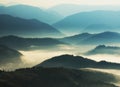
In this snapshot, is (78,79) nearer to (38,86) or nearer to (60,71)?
(60,71)

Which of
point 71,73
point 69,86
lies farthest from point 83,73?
point 69,86

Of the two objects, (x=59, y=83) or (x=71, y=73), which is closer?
(x=59, y=83)

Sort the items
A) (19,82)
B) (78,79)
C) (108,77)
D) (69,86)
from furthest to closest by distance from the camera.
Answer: (108,77) < (78,79) < (69,86) < (19,82)

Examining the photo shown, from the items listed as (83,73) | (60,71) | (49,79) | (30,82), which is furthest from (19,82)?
(83,73)

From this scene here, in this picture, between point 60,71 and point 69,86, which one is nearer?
point 69,86

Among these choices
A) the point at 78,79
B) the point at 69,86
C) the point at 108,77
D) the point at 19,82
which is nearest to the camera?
the point at 19,82

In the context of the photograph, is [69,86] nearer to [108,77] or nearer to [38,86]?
[38,86]
